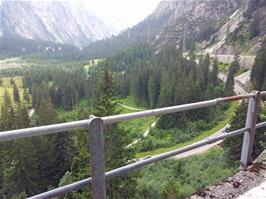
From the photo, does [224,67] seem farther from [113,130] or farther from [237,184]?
[237,184]

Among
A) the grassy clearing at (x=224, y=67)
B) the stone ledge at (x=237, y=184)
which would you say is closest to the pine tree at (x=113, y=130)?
the stone ledge at (x=237, y=184)

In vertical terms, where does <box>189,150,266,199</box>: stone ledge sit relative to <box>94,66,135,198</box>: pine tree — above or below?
above

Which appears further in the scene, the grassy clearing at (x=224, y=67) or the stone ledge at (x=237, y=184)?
the grassy clearing at (x=224, y=67)

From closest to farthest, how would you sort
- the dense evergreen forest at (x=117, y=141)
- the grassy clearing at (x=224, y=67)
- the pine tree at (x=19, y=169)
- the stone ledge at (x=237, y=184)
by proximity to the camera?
the stone ledge at (x=237, y=184), the dense evergreen forest at (x=117, y=141), the pine tree at (x=19, y=169), the grassy clearing at (x=224, y=67)

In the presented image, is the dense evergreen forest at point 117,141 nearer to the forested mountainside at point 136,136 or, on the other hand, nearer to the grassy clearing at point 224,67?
the forested mountainside at point 136,136

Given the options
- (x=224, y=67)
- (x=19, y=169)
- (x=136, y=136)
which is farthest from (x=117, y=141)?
(x=224, y=67)

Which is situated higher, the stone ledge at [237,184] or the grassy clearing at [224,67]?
the stone ledge at [237,184]

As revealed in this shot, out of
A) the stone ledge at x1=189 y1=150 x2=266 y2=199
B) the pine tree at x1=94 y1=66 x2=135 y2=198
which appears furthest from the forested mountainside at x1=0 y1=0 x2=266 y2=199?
the stone ledge at x1=189 y1=150 x2=266 y2=199

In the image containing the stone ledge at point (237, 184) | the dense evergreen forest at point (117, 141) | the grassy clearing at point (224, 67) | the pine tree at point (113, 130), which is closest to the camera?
the stone ledge at point (237, 184)

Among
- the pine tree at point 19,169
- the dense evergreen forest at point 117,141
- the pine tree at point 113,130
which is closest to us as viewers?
the dense evergreen forest at point 117,141

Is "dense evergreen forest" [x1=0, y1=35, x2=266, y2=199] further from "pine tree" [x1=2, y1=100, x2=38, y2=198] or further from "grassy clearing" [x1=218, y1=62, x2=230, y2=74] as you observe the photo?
"grassy clearing" [x1=218, y1=62, x2=230, y2=74]

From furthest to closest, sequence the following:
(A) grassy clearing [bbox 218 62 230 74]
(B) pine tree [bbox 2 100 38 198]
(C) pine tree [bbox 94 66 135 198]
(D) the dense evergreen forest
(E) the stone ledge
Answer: (A) grassy clearing [bbox 218 62 230 74], (B) pine tree [bbox 2 100 38 198], (C) pine tree [bbox 94 66 135 198], (D) the dense evergreen forest, (E) the stone ledge

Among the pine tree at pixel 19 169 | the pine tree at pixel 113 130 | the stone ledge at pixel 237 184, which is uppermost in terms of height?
the stone ledge at pixel 237 184

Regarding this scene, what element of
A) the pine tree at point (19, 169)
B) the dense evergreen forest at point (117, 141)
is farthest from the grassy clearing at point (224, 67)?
the pine tree at point (19, 169)
